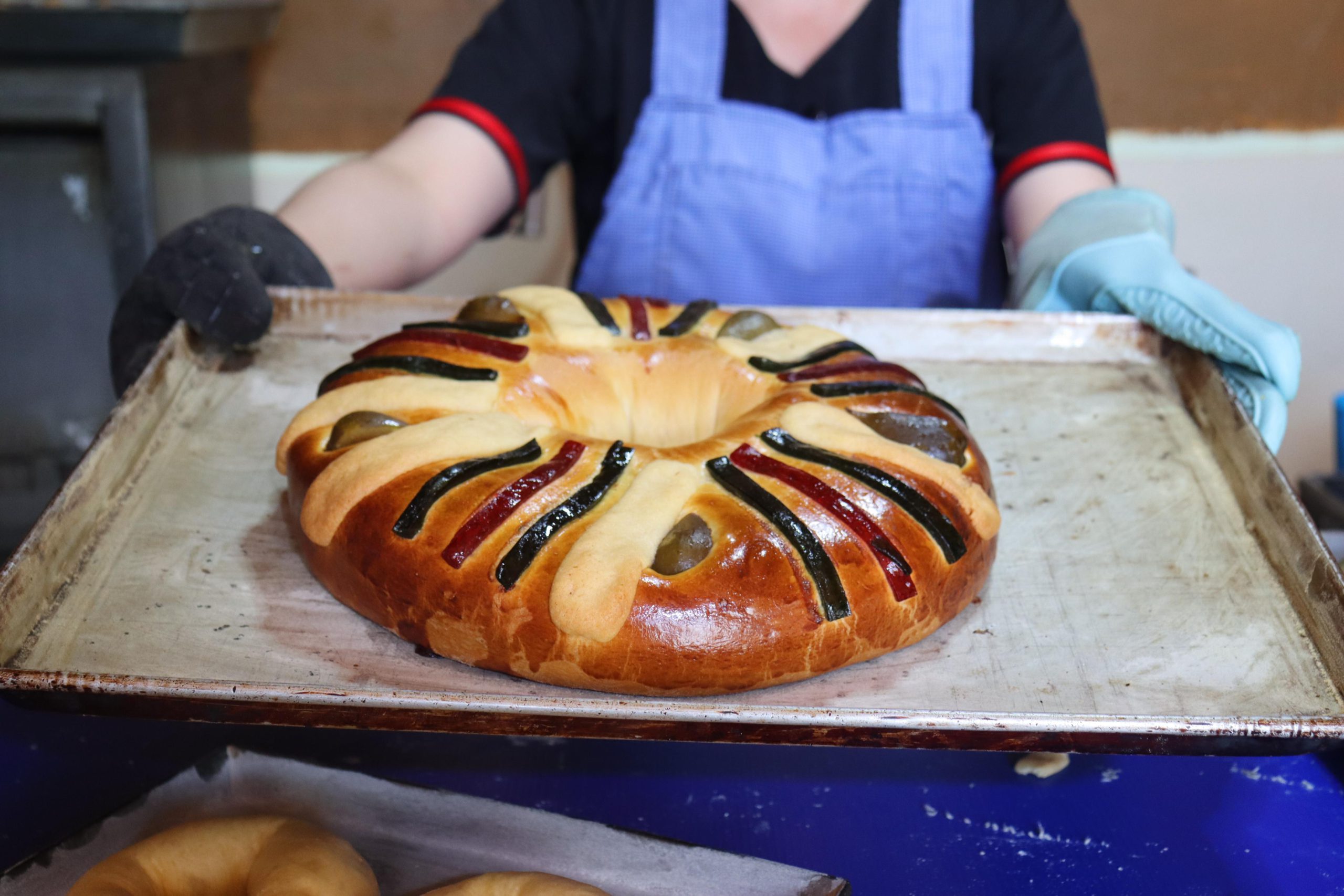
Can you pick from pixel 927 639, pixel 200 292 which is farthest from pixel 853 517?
pixel 200 292

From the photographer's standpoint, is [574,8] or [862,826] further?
[574,8]

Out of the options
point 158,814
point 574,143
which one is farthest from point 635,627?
point 574,143

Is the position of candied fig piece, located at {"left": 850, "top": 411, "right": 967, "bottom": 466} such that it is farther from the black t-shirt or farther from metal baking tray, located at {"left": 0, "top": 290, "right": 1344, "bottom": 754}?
the black t-shirt

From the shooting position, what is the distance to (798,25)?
2.69 metres

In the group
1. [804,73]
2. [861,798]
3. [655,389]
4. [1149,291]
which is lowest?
[861,798]

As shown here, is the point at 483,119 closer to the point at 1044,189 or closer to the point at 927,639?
the point at 1044,189

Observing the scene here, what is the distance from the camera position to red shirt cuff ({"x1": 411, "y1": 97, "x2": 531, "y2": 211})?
2.55 m

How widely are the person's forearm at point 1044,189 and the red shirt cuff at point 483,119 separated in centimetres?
118

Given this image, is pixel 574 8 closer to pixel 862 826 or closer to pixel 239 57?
pixel 239 57

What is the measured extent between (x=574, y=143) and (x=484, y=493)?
1.69 m

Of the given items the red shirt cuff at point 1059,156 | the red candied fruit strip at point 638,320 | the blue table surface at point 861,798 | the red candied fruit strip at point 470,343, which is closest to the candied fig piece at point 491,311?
the red candied fruit strip at point 470,343

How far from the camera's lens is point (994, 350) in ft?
6.81

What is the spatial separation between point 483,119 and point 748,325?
1094mm

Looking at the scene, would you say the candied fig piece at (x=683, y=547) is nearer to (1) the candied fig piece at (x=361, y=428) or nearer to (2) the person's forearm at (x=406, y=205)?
(1) the candied fig piece at (x=361, y=428)
